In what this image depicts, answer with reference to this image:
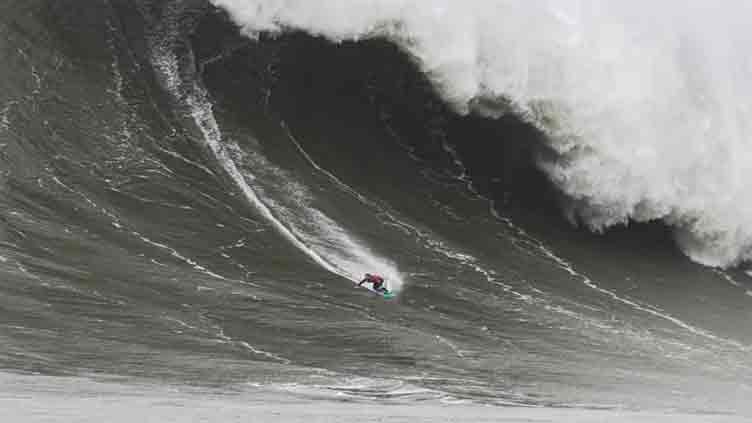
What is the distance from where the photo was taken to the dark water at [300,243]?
38.8ft

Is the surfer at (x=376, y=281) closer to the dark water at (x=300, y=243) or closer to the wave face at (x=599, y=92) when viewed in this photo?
the dark water at (x=300, y=243)

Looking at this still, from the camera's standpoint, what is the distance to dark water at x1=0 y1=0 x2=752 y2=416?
11.8m

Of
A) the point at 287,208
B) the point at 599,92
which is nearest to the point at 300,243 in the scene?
the point at 287,208

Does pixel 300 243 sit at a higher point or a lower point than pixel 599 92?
lower

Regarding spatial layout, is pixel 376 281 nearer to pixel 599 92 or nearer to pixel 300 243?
pixel 300 243

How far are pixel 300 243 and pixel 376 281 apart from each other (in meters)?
1.52

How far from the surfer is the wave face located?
538 centimetres

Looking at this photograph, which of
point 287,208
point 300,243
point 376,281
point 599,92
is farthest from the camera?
point 599,92

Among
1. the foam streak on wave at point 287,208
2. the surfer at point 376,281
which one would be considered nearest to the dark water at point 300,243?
the foam streak on wave at point 287,208

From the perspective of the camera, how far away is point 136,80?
19719 millimetres

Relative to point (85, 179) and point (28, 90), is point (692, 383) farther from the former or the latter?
point (28, 90)

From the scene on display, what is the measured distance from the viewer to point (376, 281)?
14.7 meters

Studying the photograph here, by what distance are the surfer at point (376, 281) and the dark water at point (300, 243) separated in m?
0.28

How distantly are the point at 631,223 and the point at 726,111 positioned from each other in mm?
3282
